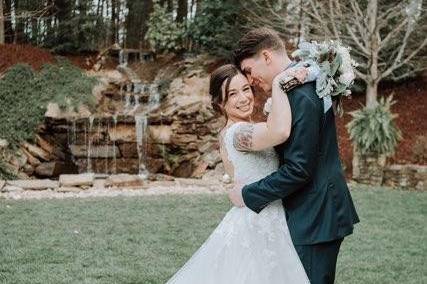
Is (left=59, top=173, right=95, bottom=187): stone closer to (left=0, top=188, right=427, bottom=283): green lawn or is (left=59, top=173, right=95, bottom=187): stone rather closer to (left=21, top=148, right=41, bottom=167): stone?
(left=0, top=188, right=427, bottom=283): green lawn

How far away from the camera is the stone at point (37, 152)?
15.0 metres

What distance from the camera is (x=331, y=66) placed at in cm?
273

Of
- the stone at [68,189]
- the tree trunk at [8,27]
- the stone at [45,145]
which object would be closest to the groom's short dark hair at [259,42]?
the stone at [68,189]

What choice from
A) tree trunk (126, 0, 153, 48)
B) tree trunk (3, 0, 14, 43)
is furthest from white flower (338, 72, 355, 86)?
tree trunk (126, 0, 153, 48)

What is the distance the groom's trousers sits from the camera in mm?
2705

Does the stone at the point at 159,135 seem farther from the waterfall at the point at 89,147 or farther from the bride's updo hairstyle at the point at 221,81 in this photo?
the bride's updo hairstyle at the point at 221,81

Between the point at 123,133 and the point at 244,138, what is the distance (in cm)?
1287

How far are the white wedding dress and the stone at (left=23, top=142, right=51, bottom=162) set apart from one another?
12.7 metres

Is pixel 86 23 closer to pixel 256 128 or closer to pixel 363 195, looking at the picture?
pixel 363 195

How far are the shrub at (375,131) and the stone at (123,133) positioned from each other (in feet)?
18.7

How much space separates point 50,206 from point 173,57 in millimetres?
10994

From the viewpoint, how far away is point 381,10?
17.0m

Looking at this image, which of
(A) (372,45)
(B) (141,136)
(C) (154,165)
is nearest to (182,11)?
(B) (141,136)

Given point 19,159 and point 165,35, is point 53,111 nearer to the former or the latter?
point 19,159
